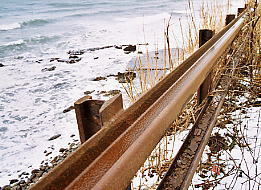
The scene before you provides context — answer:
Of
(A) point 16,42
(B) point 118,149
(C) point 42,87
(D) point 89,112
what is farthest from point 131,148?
(A) point 16,42

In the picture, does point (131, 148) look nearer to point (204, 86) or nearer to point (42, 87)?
point (204, 86)

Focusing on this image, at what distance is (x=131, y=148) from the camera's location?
1.67ft

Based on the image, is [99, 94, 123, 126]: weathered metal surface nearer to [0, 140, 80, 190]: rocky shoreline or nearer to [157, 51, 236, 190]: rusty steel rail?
[157, 51, 236, 190]: rusty steel rail

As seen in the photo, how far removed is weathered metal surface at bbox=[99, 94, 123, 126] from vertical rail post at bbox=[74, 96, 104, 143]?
0.06m

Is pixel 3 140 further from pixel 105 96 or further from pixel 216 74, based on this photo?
pixel 216 74

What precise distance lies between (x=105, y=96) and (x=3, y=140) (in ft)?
7.68

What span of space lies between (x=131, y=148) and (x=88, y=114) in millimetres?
283

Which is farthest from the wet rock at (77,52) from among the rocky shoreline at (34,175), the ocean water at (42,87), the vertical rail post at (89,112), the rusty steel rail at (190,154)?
the vertical rail post at (89,112)

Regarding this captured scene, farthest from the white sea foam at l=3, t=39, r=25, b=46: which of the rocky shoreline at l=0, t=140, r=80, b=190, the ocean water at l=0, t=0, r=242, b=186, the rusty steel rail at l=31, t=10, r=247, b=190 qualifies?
the rusty steel rail at l=31, t=10, r=247, b=190

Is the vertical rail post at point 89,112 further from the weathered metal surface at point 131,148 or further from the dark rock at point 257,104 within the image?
the dark rock at point 257,104

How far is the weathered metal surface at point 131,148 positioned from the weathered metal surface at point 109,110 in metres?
0.10

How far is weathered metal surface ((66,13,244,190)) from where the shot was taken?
429mm

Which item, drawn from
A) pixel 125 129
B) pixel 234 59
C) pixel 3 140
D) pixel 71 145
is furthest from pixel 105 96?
pixel 125 129

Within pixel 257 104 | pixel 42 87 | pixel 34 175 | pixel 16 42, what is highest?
pixel 16 42
